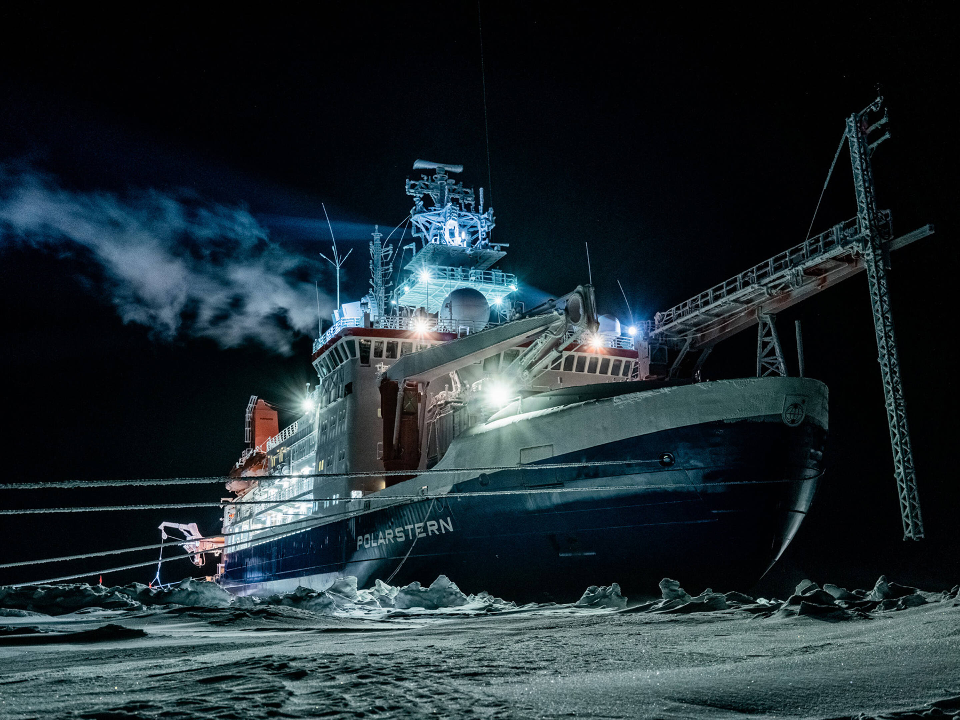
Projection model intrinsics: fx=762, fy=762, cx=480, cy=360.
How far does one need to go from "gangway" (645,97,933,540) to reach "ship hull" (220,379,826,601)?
5246mm

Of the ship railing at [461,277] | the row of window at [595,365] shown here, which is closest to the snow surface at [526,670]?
the row of window at [595,365]

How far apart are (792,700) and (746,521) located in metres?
13.0

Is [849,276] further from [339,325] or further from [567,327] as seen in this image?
[339,325]

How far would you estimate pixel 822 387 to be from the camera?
55.4 ft

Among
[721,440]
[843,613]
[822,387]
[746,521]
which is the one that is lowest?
[843,613]

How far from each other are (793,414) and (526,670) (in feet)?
42.4

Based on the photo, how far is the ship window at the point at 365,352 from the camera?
25828 millimetres

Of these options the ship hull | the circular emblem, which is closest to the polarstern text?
the ship hull

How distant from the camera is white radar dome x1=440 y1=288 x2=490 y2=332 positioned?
90.4ft

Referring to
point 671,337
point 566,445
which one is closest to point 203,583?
point 566,445

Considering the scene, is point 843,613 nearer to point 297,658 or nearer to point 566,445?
point 297,658

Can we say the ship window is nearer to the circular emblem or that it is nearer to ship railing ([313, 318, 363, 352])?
ship railing ([313, 318, 363, 352])

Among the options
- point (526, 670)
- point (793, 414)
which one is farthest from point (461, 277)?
point (526, 670)

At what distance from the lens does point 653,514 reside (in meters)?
15.9
